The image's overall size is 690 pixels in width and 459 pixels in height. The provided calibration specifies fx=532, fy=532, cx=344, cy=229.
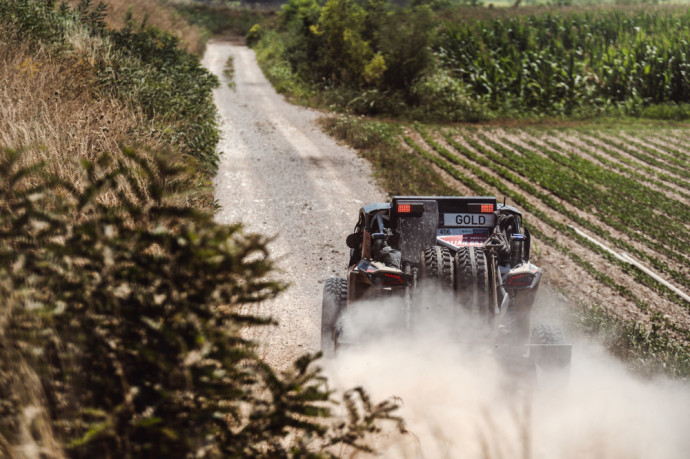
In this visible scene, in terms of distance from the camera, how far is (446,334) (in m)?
5.31

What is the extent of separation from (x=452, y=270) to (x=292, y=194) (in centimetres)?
880

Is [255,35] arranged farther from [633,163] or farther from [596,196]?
[596,196]

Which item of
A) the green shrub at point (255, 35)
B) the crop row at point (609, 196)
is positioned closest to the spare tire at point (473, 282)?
the crop row at point (609, 196)

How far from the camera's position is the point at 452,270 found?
5242 mm

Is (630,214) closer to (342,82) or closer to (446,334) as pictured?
(446,334)

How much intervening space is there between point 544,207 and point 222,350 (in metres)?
11.8

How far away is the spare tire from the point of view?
17.0 feet

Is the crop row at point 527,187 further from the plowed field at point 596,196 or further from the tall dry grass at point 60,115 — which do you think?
the tall dry grass at point 60,115

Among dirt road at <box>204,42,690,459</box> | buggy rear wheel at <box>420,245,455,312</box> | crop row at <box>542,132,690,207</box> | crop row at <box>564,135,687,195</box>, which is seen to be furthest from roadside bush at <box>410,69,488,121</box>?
buggy rear wheel at <box>420,245,455,312</box>

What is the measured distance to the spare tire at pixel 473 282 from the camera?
5176mm

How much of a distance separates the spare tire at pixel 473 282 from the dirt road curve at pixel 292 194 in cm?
223

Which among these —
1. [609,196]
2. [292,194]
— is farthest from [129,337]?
[609,196]

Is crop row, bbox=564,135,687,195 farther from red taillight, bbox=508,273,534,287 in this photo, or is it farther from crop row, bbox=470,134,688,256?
red taillight, bbox=508,273,534,287

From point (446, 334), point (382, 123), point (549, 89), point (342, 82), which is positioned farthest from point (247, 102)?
point (446, 334)
